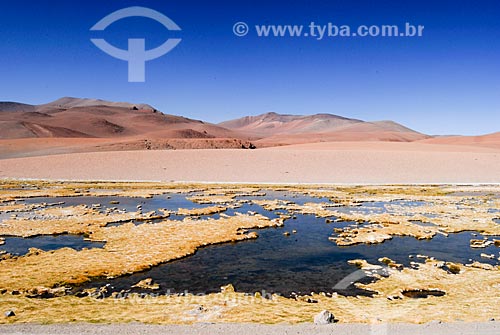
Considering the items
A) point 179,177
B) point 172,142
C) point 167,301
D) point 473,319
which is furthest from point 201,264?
point 172,142

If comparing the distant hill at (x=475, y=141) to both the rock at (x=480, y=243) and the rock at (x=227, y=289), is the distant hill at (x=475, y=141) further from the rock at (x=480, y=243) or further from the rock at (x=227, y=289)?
the rock at (x=227, y=289)

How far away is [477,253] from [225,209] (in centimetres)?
1628

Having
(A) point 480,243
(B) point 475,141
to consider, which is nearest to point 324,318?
(A) point 480,243

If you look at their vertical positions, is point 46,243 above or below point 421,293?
above

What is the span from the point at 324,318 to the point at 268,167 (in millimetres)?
53510

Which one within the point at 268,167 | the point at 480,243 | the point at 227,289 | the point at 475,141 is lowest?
the point at 227,289

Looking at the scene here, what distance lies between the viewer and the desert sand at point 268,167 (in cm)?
5484

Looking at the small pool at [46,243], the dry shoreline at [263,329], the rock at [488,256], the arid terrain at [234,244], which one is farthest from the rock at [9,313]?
the rock at [488,256]

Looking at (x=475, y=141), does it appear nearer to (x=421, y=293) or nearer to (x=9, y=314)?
(x=421, y=293)

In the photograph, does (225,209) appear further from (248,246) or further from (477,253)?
(477,253)

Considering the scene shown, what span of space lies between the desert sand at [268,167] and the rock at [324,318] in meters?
43.1

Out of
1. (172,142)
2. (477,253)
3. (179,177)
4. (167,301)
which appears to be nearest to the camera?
(167,301)

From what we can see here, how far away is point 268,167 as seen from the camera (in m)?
62.5

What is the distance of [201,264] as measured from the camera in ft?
49.1
